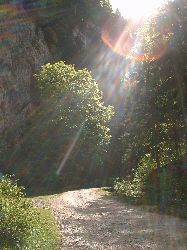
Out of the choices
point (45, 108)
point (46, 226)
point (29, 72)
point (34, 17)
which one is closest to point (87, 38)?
point (34, 17)

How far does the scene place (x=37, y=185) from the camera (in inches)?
1806

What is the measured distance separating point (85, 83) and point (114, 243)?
46.1 metres

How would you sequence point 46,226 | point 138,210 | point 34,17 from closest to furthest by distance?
point 46,226
point 138,210
point 34,17

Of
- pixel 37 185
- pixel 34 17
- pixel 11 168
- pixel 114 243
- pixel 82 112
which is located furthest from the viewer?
pixel 34 17

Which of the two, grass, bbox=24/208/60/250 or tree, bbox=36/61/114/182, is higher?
tree, bbox=36/61/114/182

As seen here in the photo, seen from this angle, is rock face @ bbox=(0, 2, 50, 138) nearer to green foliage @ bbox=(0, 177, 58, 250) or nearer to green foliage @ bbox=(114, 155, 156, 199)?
green foliage @ bbox=(114, 155, 156, 199)

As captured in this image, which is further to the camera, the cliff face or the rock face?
the cliff face

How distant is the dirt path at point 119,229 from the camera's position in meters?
12.8

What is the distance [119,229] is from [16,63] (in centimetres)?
4343

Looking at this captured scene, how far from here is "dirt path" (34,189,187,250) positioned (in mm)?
12789

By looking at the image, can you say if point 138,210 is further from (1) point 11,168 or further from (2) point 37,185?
(1) point 11,168

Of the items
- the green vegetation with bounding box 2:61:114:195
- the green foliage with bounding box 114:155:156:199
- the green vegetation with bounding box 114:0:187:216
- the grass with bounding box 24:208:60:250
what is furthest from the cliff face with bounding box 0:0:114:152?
the grass with bounding box 24:208:60:250

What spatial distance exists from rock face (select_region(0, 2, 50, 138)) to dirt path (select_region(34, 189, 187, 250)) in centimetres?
3245

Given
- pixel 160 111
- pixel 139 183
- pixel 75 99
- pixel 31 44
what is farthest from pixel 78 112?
pixel 160 111
